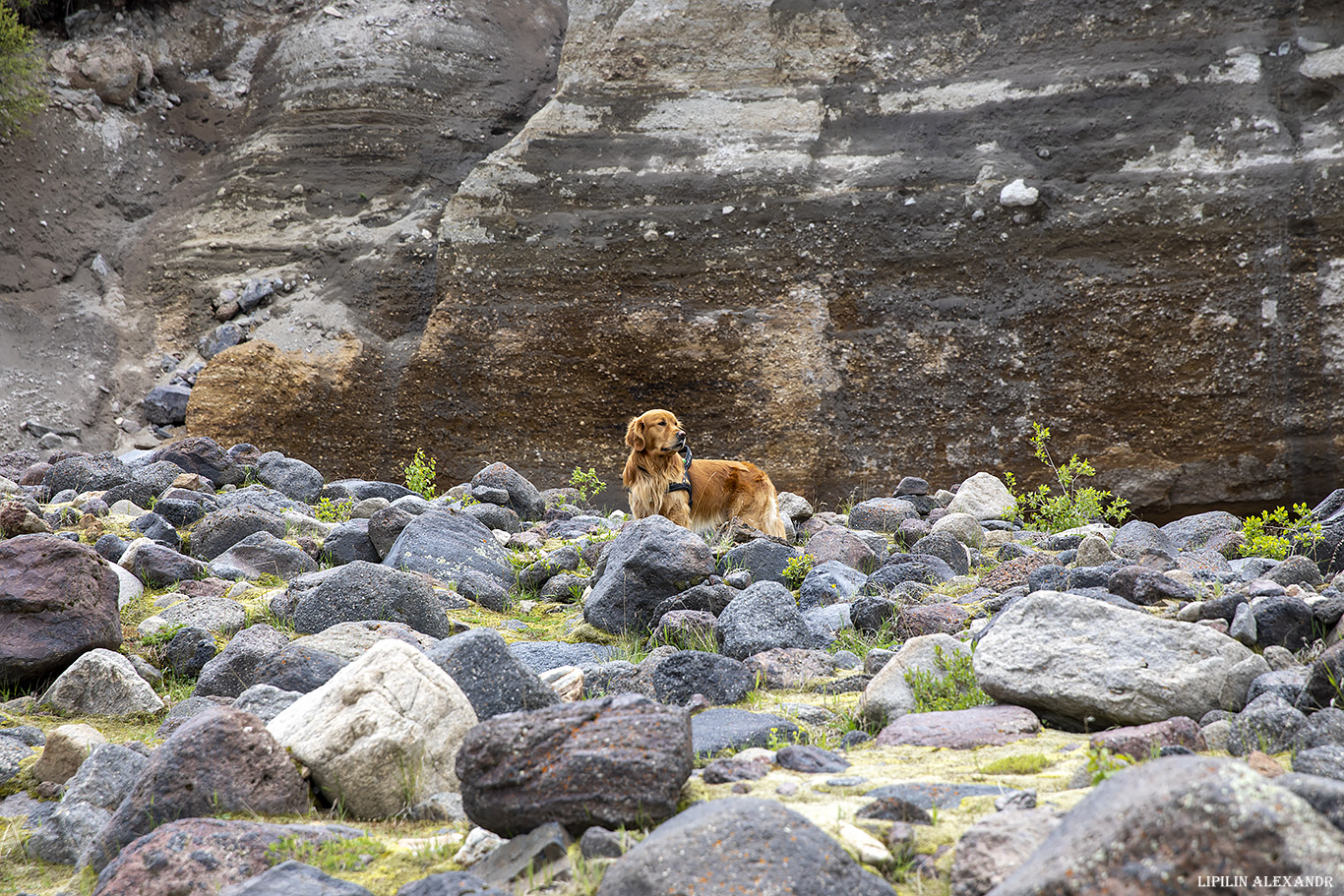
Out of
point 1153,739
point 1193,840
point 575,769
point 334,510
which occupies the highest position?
point 1193,840

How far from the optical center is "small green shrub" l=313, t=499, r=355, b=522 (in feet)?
21.0

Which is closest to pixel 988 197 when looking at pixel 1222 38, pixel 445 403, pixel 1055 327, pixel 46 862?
pixel 1055 327

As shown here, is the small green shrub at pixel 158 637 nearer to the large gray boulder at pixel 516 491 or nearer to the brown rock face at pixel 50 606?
the brown rock face at pixel 50 606

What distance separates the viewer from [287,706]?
2842 millimetres

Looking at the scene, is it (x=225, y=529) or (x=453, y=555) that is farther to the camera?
(x=225, y=529)

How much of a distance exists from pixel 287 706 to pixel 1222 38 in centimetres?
1152

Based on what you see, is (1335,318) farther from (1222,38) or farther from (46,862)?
(46,862)

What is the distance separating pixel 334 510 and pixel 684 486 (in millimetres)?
2522

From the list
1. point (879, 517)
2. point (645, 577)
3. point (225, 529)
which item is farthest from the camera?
point (879, 517)

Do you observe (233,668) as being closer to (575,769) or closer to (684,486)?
(575,769)

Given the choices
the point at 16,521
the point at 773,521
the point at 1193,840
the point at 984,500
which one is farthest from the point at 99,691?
the point at 984,500

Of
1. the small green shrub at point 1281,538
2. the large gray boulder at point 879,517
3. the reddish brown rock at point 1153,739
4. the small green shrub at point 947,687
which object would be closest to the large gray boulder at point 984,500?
the large gray boulder at point 879,517

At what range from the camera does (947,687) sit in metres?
2.84

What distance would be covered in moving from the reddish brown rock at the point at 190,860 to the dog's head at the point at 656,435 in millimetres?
5095
